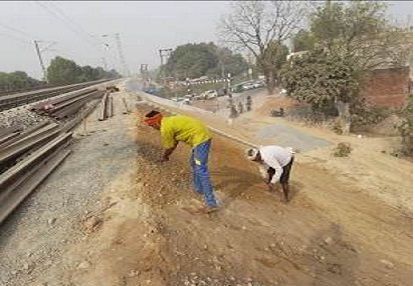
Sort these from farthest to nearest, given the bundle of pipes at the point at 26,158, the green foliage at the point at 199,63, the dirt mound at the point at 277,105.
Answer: the green foliage at the point at 199,63
the dirt mound at the point at 277,105
the bundle of pipes at the point at 26,158

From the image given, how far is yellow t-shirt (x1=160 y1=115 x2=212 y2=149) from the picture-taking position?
20.7 feet

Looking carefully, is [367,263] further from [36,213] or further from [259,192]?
[36,213]

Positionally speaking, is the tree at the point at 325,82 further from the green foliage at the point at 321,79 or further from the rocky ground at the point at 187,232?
the rocky ground at the point at 187,232

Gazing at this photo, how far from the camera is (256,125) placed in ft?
75.5

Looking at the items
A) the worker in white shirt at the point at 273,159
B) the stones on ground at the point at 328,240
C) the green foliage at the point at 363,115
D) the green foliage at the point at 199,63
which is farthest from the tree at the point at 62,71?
the stones on ground at the point at 328,240

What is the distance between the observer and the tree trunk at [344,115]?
66.9 ft

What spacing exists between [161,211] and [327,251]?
8.39ft

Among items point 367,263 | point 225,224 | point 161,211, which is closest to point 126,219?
point 161,211

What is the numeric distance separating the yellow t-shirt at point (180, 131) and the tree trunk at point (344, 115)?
1534cm

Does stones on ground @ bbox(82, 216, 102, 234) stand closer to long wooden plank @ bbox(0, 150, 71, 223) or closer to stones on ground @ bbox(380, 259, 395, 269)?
long wooden plank @ bbox(0, 150, 71, 223)

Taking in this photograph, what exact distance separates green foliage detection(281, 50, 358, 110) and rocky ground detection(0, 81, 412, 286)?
11000 millimetres

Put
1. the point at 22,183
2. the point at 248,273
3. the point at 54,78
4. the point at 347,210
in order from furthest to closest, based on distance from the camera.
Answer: the point at 54,78, the point at 347,210, the point at 22,183, the point at 248,273

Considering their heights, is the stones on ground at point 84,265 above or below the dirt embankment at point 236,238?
above

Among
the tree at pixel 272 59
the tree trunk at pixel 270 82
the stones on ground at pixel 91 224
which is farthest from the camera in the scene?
the tree at pixel 272 59
